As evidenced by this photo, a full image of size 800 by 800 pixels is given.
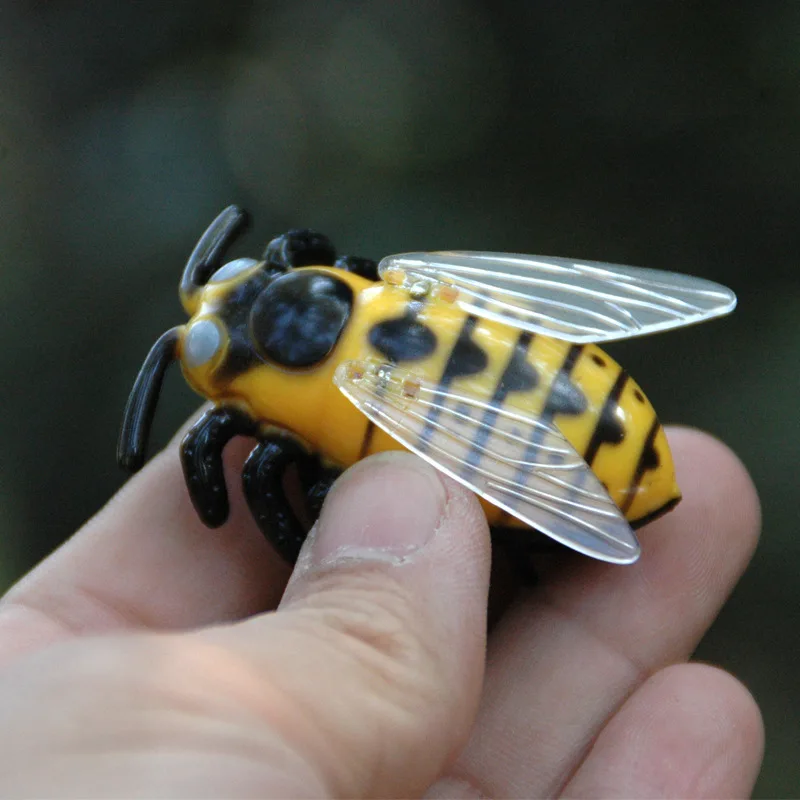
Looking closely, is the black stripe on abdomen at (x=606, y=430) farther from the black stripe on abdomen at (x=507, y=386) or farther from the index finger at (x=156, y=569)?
the index finger at (x=156, y=569)

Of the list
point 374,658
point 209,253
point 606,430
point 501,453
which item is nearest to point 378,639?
point 374,658

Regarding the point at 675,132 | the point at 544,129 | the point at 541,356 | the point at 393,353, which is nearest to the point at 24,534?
the point at 393,353

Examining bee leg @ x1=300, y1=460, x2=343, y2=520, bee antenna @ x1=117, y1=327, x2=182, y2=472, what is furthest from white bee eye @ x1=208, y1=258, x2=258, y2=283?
bee leg @ x1=300, y1=460, x2=343, y2=520

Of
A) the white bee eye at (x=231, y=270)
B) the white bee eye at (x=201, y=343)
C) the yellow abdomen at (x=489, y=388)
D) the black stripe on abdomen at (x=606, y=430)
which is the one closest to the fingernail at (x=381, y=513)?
the yellow abdomen at (x=489, y=388)

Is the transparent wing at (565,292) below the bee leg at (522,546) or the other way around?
the other way around

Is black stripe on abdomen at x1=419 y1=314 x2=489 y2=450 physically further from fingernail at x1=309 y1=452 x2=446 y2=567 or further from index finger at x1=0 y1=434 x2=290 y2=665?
index finger at x1=0 y1=434 x2=290 y2=665

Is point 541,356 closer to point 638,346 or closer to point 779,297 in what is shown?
point 638,346

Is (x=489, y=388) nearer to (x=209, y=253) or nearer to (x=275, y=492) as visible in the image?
(x=275, y=492)
